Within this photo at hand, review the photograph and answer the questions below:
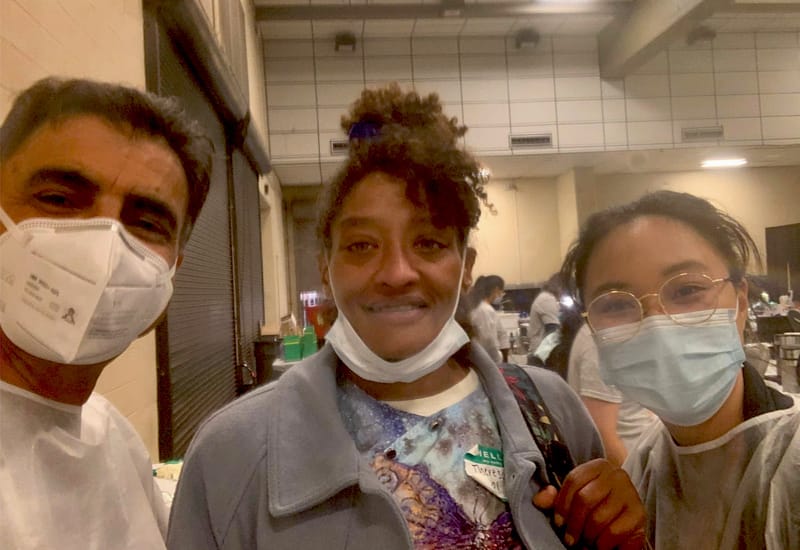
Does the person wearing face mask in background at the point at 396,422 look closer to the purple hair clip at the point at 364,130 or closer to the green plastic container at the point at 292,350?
the purple hair clip at the point at 364,130

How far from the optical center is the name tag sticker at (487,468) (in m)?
0.92

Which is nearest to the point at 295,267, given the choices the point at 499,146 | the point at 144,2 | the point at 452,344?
the point at 499,146

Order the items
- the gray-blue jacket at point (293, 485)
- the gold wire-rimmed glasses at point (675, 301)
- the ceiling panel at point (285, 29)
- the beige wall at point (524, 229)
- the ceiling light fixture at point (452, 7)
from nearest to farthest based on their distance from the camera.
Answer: the gray-blue jacket at point (293, 485)
the gold wire-rimmed glasses at point (675, 301)
the ceiling light fixture at point (452, 7)
the ceiling panel at point (285, 29)
the beige wall at point (524, 229)

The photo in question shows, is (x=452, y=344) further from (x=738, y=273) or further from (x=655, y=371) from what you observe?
(x=738, y=273)

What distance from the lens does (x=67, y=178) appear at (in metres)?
0.92

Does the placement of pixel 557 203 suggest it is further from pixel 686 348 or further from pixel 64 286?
pixel 64 286

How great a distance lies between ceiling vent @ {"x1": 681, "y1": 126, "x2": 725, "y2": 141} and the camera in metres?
5.64

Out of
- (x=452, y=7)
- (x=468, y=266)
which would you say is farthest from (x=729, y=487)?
(x=452, y=7)

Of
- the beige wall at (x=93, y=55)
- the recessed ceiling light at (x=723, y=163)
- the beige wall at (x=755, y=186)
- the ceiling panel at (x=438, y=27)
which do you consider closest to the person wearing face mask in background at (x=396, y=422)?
the beige wall at (x=93, y=55)

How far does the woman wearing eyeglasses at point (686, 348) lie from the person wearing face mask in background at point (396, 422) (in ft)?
0.58

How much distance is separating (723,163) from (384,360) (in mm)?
6616

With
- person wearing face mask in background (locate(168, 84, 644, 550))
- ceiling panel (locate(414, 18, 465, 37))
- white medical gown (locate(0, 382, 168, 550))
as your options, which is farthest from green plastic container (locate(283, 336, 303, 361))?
ceiling panel (locate(414, 18, 465, 37))

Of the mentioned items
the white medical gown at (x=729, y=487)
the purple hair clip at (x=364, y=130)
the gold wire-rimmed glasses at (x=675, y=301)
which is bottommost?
the white medical gown at (x=729, y=487)

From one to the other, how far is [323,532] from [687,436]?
777 millimetres
